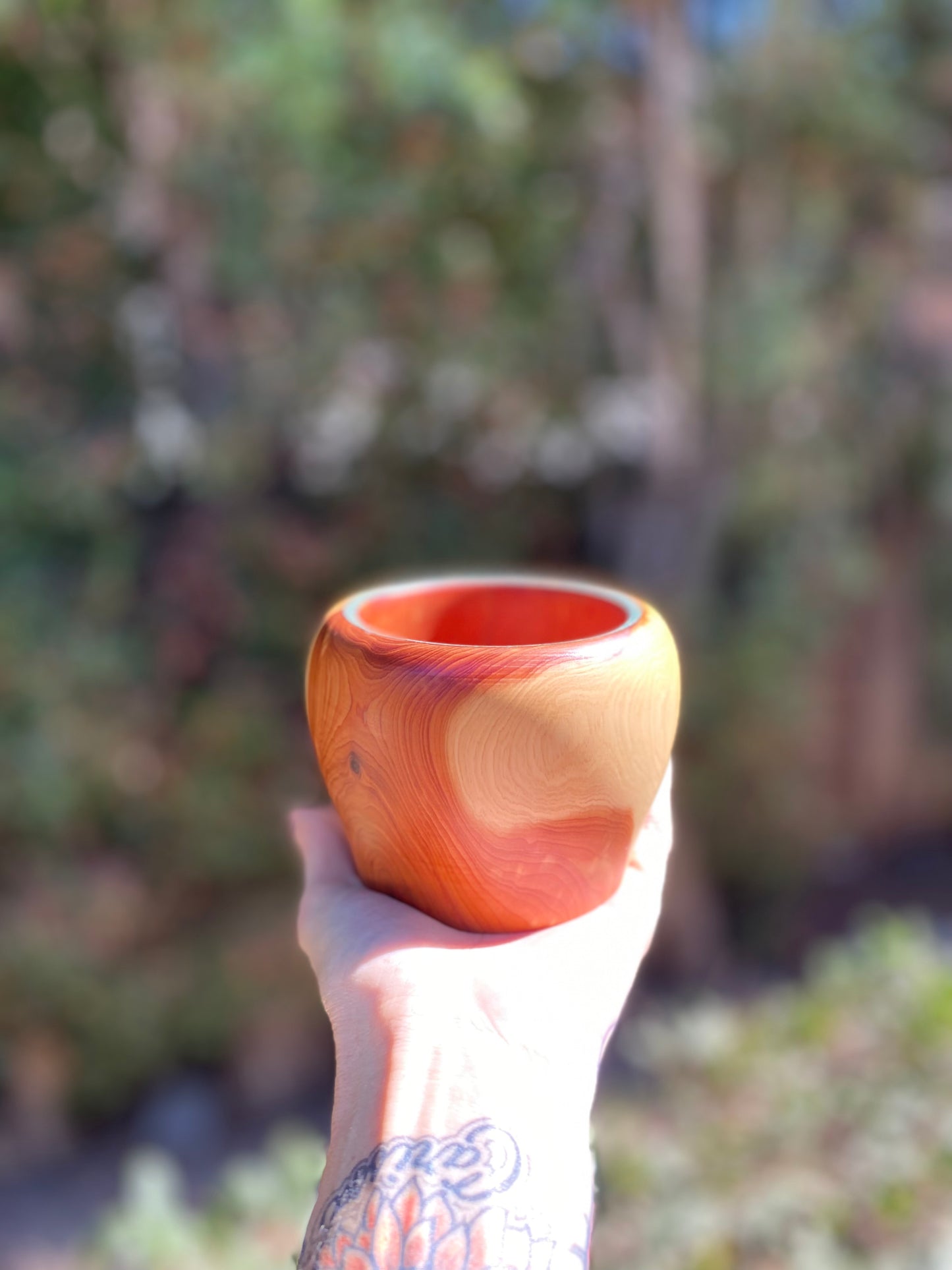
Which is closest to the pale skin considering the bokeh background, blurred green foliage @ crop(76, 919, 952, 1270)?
blurred green foliage @ crop(76, 919, 952, 1270)

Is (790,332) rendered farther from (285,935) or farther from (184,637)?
(285,935)

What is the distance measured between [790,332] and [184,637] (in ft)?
7.56

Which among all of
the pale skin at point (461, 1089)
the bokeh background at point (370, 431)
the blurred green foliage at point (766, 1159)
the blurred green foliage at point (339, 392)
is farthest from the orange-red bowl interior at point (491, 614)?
the blurred green foliage at point (339, 392)

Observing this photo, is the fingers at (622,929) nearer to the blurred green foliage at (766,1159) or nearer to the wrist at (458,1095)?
the wrist at (458,1095)

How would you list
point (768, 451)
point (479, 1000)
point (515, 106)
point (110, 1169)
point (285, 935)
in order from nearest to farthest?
1. point (479, 1000)
2. point (515, 106)
3. point (110, 1169)
4. point (285, 935)
5. point (768, 451)

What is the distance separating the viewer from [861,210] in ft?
13.7

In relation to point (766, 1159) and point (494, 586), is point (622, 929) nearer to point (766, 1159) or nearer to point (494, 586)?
point (494, 586)

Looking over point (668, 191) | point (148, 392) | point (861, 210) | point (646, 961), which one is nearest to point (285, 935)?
point (646, 961)

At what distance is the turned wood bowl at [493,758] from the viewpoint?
972 millimetres

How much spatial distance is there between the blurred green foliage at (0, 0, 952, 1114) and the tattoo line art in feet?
7.99

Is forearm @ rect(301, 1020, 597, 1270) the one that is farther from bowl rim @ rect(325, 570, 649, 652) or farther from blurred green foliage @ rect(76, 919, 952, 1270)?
blurred green foliage @ rect(76, 919, 952, 1270)

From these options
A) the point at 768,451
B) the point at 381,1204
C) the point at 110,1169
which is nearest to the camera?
the point at 381,1204

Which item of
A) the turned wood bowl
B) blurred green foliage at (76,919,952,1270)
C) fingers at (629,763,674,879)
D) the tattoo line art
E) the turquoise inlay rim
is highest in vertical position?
the turquoise inlay rim

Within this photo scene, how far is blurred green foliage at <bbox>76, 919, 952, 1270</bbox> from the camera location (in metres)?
1.74
